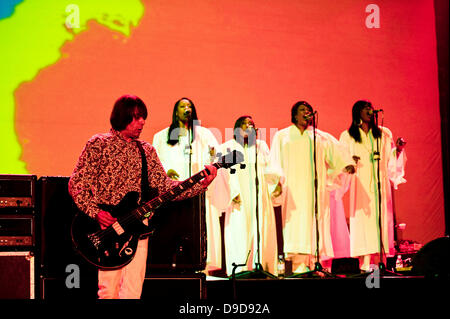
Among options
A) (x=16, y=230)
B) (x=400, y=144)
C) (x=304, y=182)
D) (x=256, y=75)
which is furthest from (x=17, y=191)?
(x=400, y=144)

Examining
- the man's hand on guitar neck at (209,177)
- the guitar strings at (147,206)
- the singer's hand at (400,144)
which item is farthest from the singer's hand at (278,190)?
the guitar strings at (147,206)

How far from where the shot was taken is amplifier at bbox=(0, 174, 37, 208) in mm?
4617

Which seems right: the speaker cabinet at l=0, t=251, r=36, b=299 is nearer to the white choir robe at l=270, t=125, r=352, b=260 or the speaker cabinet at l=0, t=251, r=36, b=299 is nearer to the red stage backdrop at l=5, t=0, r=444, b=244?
the red stage backdrop at l=5, t=0, r=444, b=244

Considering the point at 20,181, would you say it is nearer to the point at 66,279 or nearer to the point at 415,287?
the point at 66,279

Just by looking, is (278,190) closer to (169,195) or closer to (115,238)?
(169,195)

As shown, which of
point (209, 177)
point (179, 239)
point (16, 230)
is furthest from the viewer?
point (179, 239)

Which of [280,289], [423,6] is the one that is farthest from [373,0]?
[280,289]

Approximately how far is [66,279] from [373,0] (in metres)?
6.06

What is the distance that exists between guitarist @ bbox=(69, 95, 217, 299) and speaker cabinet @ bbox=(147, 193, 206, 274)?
729mm

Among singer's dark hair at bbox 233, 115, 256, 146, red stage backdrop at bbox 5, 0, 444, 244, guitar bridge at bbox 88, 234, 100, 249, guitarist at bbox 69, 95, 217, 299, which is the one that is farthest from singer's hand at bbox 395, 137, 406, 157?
guitar bridge at bbox 88, 234, 100, 249

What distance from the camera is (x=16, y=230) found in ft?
15.1

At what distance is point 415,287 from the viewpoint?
9.71 ft

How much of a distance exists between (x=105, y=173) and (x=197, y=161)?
2.82 m

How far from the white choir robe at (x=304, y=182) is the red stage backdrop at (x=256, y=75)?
0.54 metres
